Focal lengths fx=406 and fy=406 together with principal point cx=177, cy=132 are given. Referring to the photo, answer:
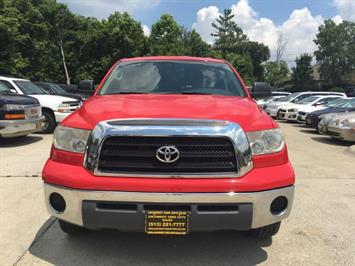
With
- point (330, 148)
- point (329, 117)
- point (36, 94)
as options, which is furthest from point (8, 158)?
point (329, 117)

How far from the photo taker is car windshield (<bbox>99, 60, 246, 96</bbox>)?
177 inches

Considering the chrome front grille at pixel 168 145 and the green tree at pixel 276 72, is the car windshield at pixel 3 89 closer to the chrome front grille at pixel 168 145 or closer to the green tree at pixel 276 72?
the chrome front grille at pixel 168 145

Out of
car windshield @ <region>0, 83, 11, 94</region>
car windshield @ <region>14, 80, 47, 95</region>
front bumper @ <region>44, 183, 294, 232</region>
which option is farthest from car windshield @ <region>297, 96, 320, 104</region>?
front bumper @ <region>44, 183, 294, 232</region>

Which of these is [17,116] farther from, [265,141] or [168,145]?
[265,141]

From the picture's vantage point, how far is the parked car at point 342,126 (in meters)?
11.4

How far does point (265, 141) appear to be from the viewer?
336cm

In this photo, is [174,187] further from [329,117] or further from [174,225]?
[329,117]

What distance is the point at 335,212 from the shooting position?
494 cm

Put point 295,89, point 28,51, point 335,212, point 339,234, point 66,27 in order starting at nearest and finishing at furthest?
point 339,234
point 335,212
point 28,51
point 66,27
point 295,89

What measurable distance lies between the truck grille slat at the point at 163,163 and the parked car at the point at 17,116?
7157 millimetres

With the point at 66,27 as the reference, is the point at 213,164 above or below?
below

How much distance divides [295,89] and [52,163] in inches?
2366

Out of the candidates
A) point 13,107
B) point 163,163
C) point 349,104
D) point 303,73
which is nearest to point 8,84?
point 13,107

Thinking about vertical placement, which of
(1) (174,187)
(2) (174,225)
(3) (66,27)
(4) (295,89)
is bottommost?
(4) (295,89)
